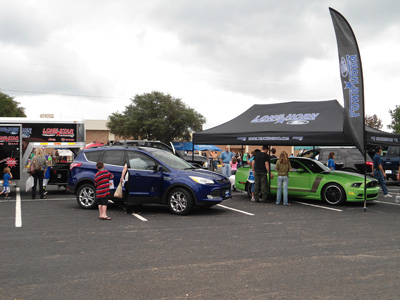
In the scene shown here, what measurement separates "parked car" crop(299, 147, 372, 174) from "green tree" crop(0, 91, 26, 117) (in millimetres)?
38035

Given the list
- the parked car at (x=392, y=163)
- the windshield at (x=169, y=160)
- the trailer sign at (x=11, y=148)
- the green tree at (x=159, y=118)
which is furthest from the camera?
the green tree at (x=159, y=118)

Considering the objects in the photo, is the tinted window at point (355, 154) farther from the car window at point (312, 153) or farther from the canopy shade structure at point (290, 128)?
the canopy shade structure at point (290, 128)

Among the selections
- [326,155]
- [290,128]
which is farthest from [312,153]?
[290,128]

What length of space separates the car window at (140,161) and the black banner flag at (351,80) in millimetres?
5297

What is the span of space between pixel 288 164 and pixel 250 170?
2.00 metres

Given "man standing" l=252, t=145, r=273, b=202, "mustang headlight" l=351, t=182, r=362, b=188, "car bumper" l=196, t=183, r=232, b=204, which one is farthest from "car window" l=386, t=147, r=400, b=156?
"car bumper" l=196, t=183, r=232, b=204

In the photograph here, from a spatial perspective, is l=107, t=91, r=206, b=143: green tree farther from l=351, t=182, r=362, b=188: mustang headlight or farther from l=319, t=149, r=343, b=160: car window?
l=351, t=182, r=362, b=188: mustang headlight

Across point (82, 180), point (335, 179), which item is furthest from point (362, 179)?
point (82, 180)

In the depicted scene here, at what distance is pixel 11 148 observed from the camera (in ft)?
47.8

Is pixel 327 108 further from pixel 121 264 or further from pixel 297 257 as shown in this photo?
pixel 121 264

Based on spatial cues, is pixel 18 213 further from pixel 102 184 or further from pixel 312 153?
pixel 312 153

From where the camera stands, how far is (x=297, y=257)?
6.32 meters

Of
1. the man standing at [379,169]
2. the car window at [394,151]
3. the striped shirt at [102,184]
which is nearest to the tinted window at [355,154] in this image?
the car window at [394,151]

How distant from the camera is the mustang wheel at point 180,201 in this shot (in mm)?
10398
